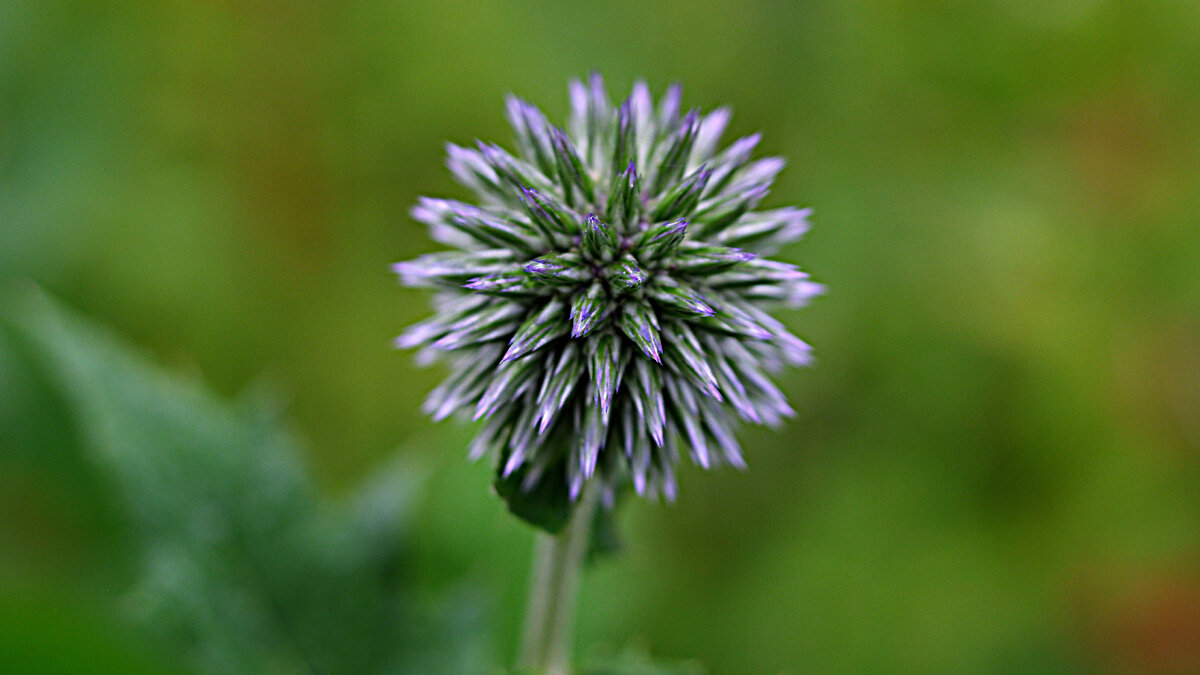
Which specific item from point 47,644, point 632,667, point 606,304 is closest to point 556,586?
point 632,667

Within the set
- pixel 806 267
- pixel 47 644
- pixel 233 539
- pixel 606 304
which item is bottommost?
pixel 47 644

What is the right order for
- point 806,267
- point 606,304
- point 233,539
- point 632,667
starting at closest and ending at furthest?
point 606,304
point 632,667
point 233,539
point 806,267

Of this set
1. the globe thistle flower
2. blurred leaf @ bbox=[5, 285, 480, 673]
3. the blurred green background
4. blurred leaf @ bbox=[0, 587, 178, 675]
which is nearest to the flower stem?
the globe thistle flower

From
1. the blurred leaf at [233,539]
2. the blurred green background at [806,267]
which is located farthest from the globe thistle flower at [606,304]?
the blurred green background at [806,267]

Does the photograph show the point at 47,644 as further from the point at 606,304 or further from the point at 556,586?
the point at 606,304

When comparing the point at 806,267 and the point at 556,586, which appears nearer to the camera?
the point at 556,586

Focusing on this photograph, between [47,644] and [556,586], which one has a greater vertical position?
[556,586]

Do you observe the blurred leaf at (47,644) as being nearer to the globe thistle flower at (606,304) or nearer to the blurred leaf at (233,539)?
the blurred leaf at (233,539)

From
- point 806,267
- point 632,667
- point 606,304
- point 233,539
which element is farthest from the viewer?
point 806,267
